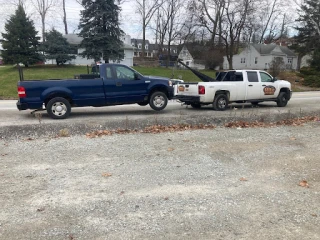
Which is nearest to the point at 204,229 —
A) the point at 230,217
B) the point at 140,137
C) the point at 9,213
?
the point at 230,217

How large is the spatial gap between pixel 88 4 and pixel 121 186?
99.7 feet

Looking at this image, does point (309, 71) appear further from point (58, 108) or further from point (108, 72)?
point (58, 108)

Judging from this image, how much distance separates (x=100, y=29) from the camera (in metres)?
31.7

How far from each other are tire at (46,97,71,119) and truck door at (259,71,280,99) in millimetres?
8392

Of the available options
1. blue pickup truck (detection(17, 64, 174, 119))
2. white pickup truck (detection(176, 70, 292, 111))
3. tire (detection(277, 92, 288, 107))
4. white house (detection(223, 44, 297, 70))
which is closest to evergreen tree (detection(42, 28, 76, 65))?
white pickup truck (detection(176, 70, 292, 111))

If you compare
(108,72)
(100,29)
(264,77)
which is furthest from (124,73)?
(100,29)

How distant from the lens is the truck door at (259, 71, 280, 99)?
13398mm

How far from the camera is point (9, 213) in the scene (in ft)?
12.3

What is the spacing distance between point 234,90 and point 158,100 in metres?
3.42

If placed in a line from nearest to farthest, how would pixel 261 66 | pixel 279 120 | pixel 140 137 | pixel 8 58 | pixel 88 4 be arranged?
pixel 140 137 → pixel 279 120 → pixel 88 4 → pixel 8 58 → pixel 261 66

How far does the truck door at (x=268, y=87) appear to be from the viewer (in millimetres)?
13398

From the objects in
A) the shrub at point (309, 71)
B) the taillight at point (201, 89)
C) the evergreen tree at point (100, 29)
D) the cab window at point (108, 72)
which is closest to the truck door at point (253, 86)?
the taillight at point (201, 89)

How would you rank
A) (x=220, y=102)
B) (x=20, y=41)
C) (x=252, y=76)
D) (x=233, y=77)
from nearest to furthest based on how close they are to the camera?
1. (x=220, y=102)
2. (x=233, y=77)
3. (x=252, y=76)
4. (x=20, y=41)

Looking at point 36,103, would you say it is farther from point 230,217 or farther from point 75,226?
point 230,217
